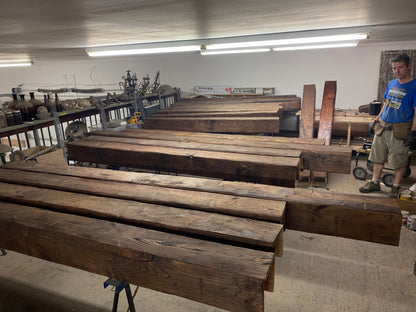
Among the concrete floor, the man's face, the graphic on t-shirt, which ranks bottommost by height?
the concrete floor

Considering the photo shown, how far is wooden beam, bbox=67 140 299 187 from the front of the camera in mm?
1882

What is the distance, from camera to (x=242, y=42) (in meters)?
3.81

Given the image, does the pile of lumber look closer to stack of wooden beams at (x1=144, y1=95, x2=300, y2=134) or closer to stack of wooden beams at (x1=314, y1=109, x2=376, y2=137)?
stack of wooden beams at (x1=144, y1=95, x2=300, y2=134)

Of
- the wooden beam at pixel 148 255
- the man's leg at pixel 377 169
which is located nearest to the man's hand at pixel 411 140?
the man's leg at pixel 377 169

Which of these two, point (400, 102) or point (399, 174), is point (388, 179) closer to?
point (399, 174)

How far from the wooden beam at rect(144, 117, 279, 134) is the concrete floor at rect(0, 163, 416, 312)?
154 cm

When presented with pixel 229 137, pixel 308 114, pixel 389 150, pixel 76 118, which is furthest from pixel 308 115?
pixel 76 118

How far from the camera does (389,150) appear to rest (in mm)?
4305

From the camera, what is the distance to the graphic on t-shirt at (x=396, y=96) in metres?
3.90

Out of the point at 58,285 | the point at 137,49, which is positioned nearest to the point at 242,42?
the point at 137,49

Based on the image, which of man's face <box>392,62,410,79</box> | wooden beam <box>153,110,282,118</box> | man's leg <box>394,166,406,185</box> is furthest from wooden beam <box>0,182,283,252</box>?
man's leg <box>394,166,406,185</box>

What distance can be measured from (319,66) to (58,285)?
26.0ft

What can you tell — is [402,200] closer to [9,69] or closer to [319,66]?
[319,66]

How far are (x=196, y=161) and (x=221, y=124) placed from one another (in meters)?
1.76
